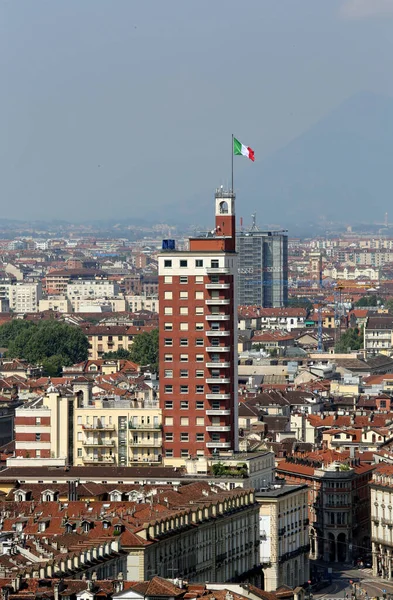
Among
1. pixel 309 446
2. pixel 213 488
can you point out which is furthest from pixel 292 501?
pixel 309 446

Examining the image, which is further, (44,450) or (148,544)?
(44,450)

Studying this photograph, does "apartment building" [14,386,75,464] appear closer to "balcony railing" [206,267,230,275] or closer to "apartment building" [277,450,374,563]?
"balcony railing" [206,267,230,275]

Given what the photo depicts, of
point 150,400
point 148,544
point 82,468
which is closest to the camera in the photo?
point 148,544

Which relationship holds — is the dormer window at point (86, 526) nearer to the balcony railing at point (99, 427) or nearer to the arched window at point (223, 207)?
the balcony railing at point (99, 427)

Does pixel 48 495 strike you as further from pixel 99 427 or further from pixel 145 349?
pixel 145 349

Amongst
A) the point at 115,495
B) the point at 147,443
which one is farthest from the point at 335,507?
the point at 115,495

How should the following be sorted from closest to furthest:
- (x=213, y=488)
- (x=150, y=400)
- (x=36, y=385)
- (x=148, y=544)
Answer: (x=148, y=544) < (x=213, y=488) < (x=150, y=400) < (x=36, y=385)

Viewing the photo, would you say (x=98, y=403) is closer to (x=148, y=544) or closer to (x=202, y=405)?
(x=202, y=405)

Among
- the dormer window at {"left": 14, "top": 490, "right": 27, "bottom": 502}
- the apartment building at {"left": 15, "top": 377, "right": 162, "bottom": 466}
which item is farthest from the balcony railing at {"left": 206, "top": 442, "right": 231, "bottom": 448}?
the dormer window at {"left": 14, "top": 490, "right": 27, "bottom": 502}
